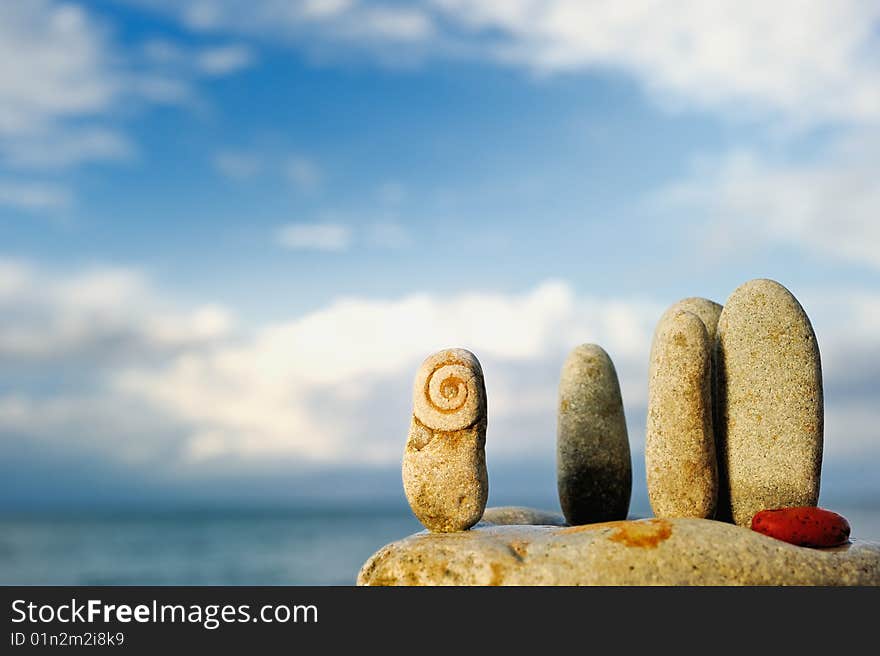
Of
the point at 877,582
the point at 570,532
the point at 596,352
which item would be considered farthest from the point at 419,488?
the point at 877,582

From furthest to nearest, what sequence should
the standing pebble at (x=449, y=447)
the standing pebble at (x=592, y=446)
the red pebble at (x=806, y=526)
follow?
1. the standing pebble at (x=592, y=446)
2. the standing pebble at (x=449, y=447)
3. the red pebble at (x=806, y=526)

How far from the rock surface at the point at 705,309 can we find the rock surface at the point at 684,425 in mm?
1511

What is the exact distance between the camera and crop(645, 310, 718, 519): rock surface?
31.2ft

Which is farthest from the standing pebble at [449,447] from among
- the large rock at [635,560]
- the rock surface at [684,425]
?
the rock surface at [684,425]

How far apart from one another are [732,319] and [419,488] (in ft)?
13.5

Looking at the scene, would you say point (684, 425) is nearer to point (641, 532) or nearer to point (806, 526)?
point (806, 526)

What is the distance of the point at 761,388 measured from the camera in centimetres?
978

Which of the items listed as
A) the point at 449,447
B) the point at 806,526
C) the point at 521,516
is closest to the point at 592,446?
the point at 521,516

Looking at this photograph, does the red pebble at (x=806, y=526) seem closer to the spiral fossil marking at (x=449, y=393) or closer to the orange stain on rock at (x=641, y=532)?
the orange stain on rock at (x=641, y=532)

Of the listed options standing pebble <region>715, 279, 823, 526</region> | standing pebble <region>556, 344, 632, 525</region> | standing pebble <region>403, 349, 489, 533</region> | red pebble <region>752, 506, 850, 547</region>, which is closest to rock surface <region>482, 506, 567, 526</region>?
standing pebble <region>556, 344, 632, 525</region>

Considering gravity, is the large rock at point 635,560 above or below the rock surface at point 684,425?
below

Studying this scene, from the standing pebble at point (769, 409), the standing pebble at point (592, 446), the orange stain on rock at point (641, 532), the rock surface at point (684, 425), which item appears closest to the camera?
the orange stain on rock at point (641, 532)

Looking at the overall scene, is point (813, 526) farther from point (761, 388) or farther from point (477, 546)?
point (477, 546)

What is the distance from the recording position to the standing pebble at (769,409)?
9.62 m
